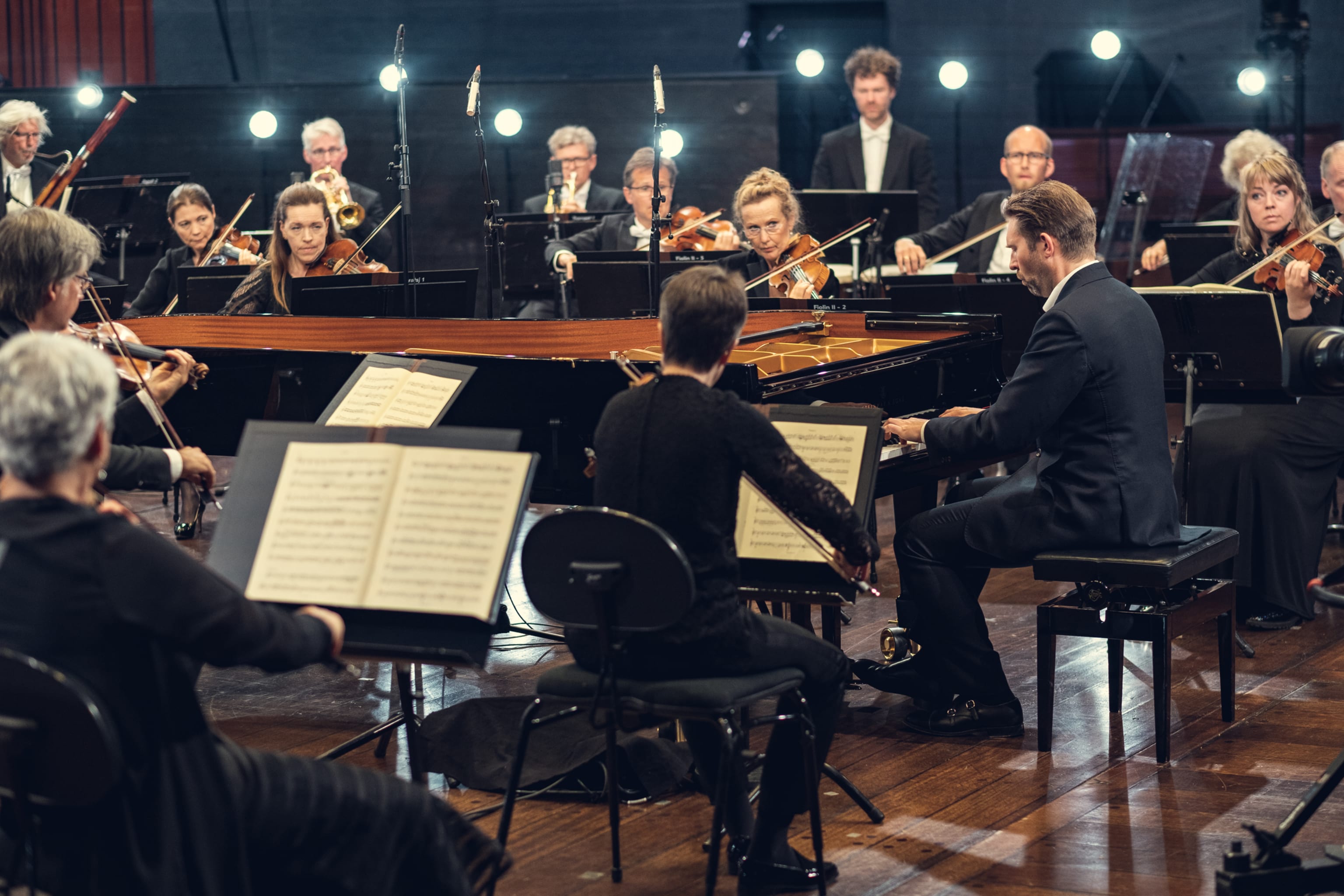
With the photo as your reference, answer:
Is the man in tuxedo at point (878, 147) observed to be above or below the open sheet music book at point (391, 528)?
above

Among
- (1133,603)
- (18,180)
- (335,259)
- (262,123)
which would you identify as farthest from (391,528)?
(262,123)

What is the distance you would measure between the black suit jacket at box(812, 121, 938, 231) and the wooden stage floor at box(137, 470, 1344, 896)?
11.4 feet

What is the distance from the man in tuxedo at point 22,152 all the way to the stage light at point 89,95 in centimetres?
101

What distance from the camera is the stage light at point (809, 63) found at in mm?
9484

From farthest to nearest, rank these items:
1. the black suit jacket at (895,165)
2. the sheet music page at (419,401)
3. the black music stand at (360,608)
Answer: the black suit jacket at (895,165)
the sheet music page at (419,401)
the black music stand at (360,608)

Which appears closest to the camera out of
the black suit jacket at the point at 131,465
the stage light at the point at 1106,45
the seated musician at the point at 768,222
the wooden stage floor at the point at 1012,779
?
the wooden stage floor at the point at 1012,779

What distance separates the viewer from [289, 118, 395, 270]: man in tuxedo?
748cm

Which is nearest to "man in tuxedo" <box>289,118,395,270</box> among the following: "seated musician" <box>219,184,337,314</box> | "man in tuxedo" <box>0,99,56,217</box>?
"man in tuxedo" <box>0,99,56,217</box>

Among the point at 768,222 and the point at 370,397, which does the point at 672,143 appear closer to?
the point at 768,222

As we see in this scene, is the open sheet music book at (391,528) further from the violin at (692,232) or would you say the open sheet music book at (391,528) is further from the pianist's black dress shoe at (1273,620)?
the violin at (692,232)

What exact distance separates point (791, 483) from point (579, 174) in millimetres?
5330

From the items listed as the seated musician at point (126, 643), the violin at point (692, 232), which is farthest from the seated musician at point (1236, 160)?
the seated musician at point (126, 643)

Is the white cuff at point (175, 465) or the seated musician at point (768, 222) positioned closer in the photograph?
the white cuff at point (175, 465)

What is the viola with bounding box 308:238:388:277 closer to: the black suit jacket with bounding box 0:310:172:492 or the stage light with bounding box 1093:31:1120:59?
the black suit jacket with bounding box 0:310:172:492
